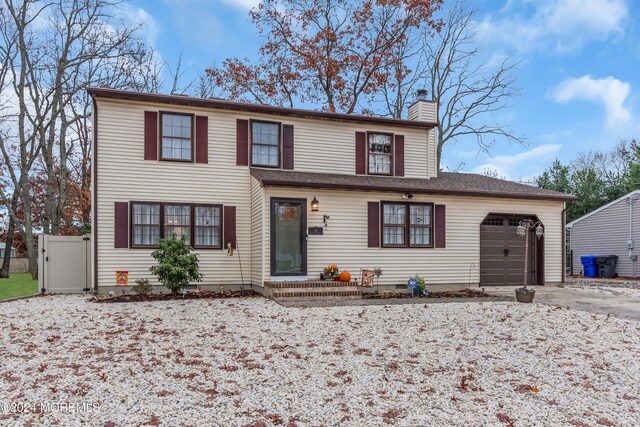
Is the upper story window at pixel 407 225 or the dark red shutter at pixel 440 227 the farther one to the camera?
the dark red shutter at pixel 440 227

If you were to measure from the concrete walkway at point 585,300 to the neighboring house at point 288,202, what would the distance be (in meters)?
0.85

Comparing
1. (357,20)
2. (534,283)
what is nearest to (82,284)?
(534,283)

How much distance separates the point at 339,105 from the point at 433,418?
19.9 meters

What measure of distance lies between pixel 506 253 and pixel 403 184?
13.7 feet

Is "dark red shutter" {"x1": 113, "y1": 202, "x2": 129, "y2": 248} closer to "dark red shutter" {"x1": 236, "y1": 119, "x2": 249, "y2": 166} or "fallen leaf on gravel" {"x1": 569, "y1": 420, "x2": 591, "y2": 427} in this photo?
"dark red shutter" {"x1": 236, "y1": 119, "x2": 249, "y2": 166}

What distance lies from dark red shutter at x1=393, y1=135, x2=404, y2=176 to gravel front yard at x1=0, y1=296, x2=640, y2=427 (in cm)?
637

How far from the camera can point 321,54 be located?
22.0 m

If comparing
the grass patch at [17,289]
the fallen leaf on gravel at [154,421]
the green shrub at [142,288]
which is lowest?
the grass patch at [17,289]

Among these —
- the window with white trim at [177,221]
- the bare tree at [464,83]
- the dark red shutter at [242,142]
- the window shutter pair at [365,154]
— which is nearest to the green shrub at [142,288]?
the window with white trim at [177,221]

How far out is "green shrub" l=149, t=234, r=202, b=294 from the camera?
10555 millimetres

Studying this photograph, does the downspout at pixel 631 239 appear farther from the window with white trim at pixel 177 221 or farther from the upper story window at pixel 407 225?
the window with white trim at pixel 177 221

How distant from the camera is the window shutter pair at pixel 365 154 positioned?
13.7 m

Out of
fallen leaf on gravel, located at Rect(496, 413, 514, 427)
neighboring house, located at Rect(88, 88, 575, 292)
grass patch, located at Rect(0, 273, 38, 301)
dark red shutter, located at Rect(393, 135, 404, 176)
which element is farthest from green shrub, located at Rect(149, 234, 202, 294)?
fallen leaf on gravel, located at Rect(496, 413, 514, 427)

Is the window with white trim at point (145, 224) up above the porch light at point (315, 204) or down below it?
below
